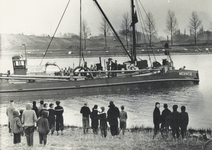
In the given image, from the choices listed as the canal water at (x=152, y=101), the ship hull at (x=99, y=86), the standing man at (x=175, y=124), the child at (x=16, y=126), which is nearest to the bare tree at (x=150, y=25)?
the canal water at (x=152, y=101)

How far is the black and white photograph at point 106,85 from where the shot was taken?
8.01 metres

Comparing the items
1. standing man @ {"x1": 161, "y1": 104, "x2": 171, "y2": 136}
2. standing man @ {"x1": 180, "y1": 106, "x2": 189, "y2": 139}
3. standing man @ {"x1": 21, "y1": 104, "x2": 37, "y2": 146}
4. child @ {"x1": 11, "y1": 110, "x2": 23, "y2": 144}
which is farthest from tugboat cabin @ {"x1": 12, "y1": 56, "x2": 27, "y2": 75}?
standing man @ {"x1": 180, "y1": 106, "x2": 189, "y2": 139}

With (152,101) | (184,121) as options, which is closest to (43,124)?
(184,121)

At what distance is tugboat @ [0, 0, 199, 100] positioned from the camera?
12398 mm

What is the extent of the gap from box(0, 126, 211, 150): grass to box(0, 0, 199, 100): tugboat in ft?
13.8

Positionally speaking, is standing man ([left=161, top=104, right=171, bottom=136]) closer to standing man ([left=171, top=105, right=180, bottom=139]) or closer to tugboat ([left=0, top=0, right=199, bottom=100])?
standing man ([left=171, top=105, right=180, bottom=139])

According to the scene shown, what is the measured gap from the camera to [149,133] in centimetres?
834

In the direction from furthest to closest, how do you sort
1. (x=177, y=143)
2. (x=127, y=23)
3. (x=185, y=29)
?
(x=127, y=23)
(x=185, y=29)
(x=177, y=143)

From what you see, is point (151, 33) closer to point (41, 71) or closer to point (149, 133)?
point (149, 133)

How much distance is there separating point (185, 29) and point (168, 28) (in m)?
0.71

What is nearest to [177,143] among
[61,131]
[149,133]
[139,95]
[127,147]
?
[149,133]

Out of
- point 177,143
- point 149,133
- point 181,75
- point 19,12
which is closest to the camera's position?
point 177,143

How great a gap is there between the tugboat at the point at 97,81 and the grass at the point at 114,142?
420cm

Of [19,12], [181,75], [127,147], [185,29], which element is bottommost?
[127,147]
